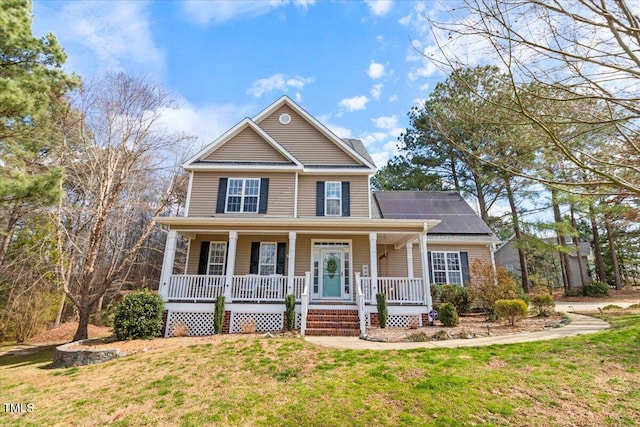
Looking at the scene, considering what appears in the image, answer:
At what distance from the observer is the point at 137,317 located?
30.9ft

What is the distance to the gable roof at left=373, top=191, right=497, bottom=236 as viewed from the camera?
15.7m

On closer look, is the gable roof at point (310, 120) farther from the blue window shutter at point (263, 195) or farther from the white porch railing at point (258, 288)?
the white porch railing at point (258, 288)

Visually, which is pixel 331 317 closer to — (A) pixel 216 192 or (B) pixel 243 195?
(B) pixel 243 195

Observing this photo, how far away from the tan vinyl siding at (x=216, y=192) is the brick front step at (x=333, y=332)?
4.98 m

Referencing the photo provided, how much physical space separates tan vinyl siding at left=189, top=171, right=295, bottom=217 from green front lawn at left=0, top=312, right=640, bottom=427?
6.44m

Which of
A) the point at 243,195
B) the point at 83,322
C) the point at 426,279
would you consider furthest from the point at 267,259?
the point at 83,322

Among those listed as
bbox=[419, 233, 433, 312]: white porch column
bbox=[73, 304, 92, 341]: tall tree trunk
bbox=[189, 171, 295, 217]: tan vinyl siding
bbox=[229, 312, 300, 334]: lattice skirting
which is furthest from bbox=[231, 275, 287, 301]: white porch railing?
bbox=[73, 304, 92, 341]: tall tree trunk

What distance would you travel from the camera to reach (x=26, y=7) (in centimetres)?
902

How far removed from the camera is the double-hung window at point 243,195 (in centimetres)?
1298

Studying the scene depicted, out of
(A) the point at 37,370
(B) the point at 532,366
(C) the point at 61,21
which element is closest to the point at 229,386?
(B) the point at 532,366

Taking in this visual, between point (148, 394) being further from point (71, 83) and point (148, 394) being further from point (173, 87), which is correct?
point (173, 87)

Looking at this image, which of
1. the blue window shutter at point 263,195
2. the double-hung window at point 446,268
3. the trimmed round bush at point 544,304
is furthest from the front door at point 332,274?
the trimmed round bush at point 544,304

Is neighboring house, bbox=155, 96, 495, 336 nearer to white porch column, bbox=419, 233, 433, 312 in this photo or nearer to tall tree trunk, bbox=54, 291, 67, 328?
white porch column, bbox=419, 233, 433, 312

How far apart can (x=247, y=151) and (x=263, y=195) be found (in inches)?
90.4
